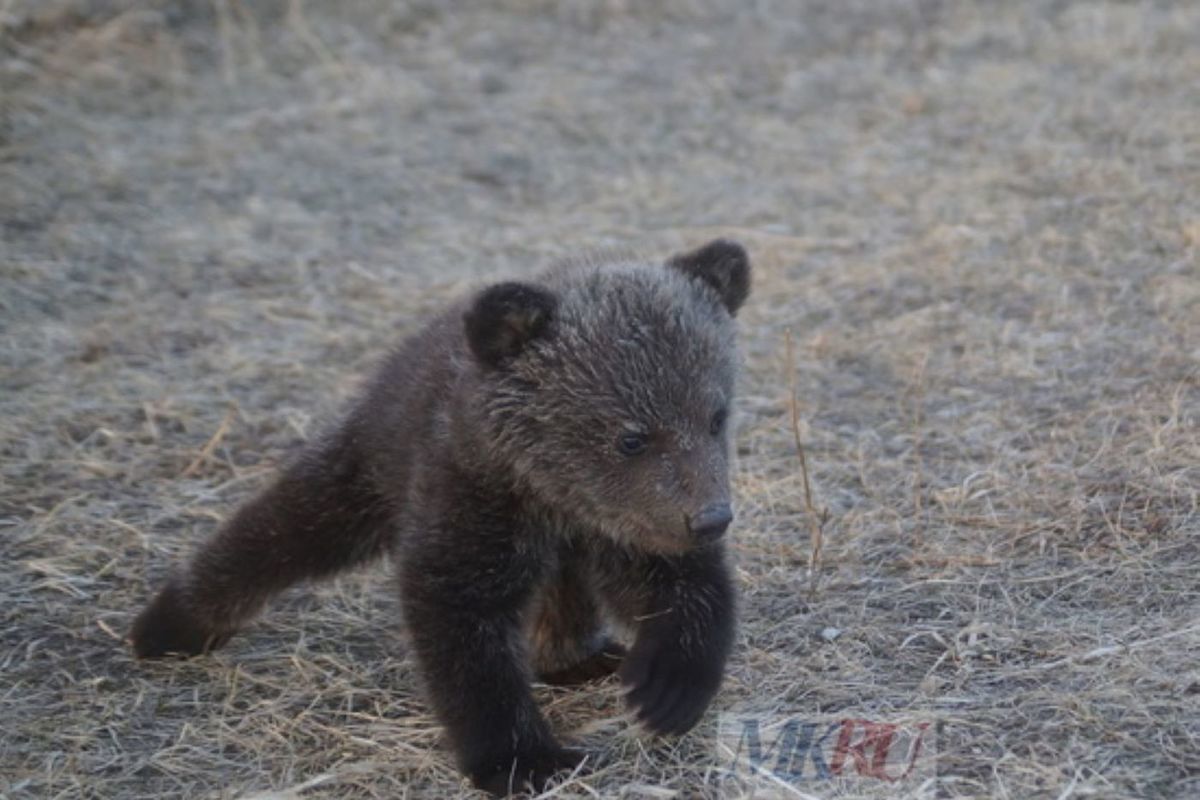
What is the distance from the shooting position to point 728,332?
555 centimetres

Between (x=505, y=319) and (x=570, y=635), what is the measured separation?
48.1 inches

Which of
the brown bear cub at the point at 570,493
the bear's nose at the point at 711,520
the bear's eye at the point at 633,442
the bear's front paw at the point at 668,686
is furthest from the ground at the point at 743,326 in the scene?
the bear's eye at the point at 633,442

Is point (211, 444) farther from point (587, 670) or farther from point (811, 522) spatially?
point (811, 522)

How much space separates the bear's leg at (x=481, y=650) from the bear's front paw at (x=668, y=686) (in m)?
0.27

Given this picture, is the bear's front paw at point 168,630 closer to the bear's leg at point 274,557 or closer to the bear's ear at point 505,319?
the bear's leg at point 274,557

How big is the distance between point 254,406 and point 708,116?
4929mm

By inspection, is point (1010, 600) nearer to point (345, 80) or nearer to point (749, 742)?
point (749, 742)

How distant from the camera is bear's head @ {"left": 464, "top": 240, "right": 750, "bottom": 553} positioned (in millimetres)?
5125

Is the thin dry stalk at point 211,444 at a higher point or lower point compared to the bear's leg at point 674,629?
lower

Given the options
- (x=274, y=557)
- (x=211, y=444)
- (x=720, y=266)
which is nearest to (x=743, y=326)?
(x=211, y=444)

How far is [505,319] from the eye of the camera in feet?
17.3

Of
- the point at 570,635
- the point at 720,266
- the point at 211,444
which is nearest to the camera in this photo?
the point at 720,266

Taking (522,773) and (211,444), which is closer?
(522,773)

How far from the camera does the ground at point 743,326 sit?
545 cm
